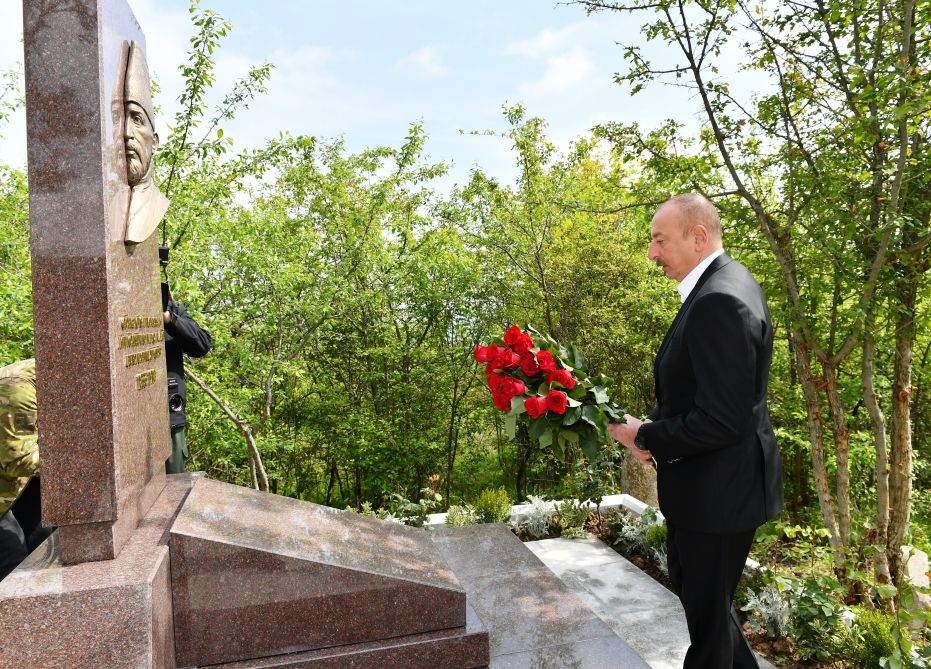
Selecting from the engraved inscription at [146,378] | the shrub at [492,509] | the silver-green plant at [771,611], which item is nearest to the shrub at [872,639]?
the silver-green plant at [771,611]

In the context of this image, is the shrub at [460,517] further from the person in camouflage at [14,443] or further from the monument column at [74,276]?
the monument column at [74,276]

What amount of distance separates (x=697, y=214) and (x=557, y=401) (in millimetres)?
958

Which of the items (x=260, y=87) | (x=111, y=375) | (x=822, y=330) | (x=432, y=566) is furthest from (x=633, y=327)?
(x=111, y=375)

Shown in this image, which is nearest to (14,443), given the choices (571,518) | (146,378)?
(146,378)

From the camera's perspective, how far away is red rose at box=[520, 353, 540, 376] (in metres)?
2.75

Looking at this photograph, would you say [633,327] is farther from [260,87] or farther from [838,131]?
[260,87]

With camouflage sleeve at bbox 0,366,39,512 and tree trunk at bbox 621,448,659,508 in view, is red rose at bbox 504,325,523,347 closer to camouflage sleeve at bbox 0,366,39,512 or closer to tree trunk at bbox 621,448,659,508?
camouflage sleeve at bbox 0,366,39,512

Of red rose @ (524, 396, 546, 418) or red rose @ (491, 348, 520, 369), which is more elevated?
red rose @ (491, 348, 520, 369)

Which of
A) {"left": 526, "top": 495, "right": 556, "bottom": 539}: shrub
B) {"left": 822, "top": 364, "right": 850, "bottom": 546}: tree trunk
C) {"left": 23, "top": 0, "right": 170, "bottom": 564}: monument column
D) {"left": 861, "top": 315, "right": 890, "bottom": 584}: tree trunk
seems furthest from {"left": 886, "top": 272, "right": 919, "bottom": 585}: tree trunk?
{"left": 23, "top": 0, "right": 170, "bottom": 564}: monument column

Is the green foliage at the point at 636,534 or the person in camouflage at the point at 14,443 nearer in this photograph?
the person in camouflage at the point at 14,443

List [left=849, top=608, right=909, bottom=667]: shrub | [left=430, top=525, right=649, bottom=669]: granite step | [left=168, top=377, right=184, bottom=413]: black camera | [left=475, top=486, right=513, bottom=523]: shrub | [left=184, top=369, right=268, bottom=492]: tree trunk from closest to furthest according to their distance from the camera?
[left=430, top=525, right=649, bottom=669]: granite step, [left=849, top=608, right=909, bottom=667]: shrub, [left=168, top=377, right=184, bottom=413]: black camera, [left=475, top=486, right=513, bottom=523]: shrub, [left=184, top=369, right=268, bottom=492]: tree trunk

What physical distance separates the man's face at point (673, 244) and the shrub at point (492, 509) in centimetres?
357

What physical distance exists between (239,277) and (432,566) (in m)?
5.20

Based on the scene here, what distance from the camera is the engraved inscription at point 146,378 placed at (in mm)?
2772
